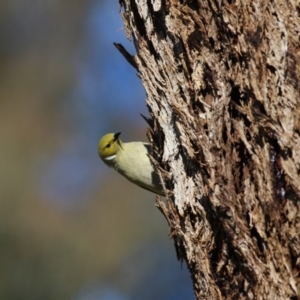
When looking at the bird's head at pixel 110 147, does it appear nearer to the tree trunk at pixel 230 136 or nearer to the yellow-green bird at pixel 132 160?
the yellow-green bird at pixel 132 160

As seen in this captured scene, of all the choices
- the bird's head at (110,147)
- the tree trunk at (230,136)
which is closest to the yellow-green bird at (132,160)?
the bird's head at (110,147)

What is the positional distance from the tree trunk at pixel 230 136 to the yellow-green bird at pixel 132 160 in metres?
1.73

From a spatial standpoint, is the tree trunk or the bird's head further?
the bird's head

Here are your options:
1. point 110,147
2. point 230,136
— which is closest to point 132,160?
point 110,147

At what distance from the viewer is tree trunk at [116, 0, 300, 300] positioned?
3.34 metres

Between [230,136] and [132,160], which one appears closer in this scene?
[230,136]

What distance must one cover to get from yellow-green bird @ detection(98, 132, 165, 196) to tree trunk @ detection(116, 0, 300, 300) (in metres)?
1.73

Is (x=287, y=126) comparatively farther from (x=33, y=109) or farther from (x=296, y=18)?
(x=33, y=109)

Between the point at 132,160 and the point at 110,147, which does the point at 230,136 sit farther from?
the point at 110,147

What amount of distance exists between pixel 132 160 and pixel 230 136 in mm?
2492

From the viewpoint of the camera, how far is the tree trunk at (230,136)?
3344 millimetres

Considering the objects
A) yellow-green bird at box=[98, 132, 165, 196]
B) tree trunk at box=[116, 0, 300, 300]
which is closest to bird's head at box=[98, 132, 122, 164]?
yellow-green bird at box=[98, 132, 165, 196]

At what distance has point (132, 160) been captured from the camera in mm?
5949

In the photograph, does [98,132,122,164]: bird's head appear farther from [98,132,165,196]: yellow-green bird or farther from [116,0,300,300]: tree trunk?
[116,0,300,300]: tree trunk
